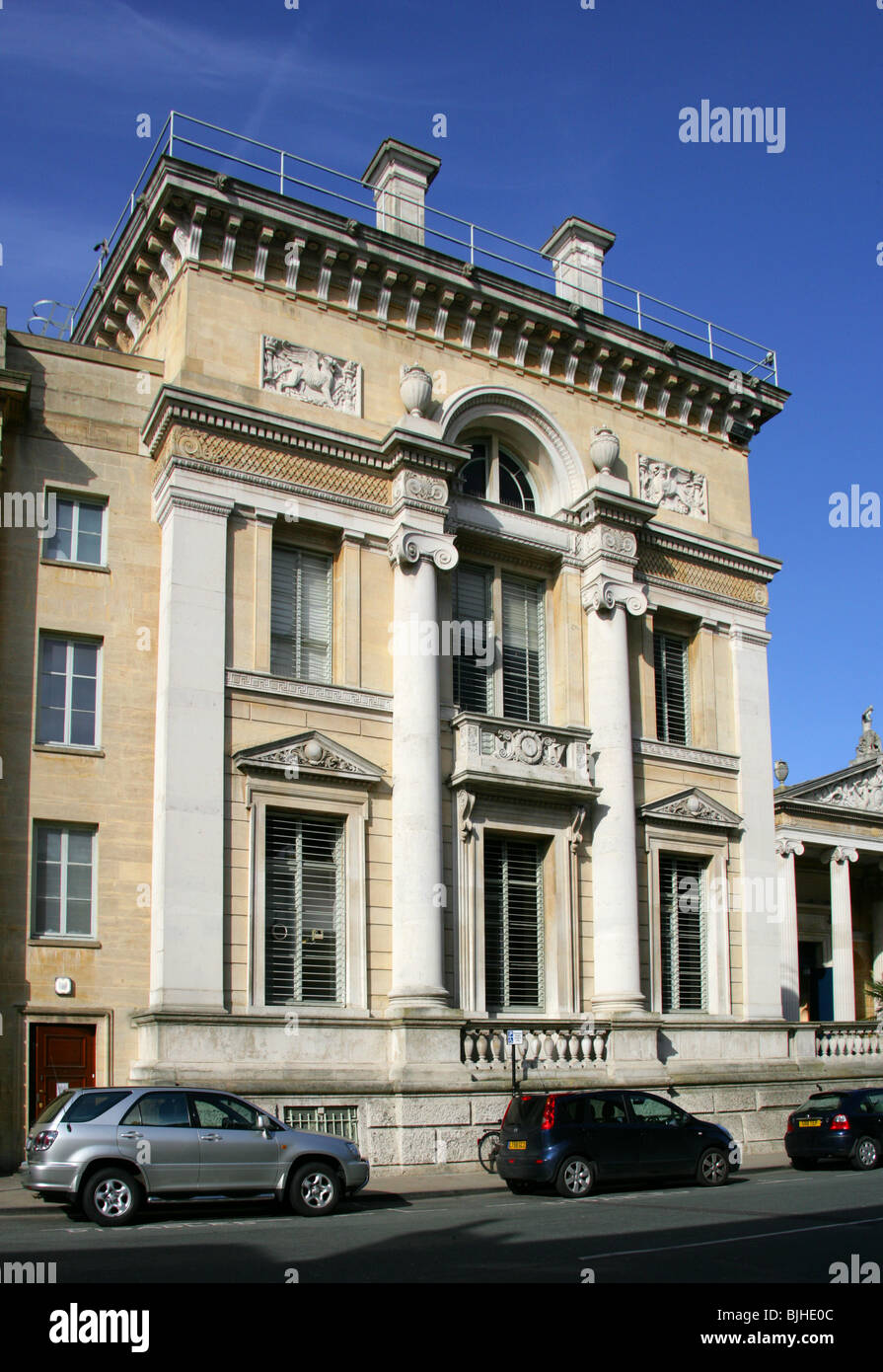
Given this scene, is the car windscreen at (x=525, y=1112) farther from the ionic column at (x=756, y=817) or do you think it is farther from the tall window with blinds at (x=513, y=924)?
the ionic column at (x=756, y=817)

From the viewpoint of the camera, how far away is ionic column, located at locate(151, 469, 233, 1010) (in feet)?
71.5

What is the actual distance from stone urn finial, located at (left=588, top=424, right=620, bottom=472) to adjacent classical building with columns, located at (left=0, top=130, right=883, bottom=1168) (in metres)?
0.34

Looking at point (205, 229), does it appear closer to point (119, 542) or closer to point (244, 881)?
point (119, 542)

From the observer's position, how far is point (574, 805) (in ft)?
87.6

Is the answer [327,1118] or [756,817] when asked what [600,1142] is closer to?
[327,1118]

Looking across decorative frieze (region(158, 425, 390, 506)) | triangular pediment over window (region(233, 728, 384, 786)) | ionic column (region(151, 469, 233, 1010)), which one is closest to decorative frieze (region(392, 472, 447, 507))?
decorative frieze (region(158, 425, 390, 506))

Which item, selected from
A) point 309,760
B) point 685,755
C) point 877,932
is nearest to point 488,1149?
point 309,760

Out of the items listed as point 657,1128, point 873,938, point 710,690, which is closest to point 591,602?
point 710,690

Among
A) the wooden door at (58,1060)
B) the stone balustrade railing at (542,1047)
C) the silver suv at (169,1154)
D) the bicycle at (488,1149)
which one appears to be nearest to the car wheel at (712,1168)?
the bicycle at (488,1149)

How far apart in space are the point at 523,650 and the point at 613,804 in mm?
3619

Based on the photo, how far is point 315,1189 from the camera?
16.9m

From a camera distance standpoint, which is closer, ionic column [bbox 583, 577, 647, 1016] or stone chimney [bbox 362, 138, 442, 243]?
ionic column [bbox 583, 577, 647, 1016]

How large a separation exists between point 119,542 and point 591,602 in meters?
9.49

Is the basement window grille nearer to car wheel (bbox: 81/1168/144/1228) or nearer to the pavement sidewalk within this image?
the pavement sidewalk
